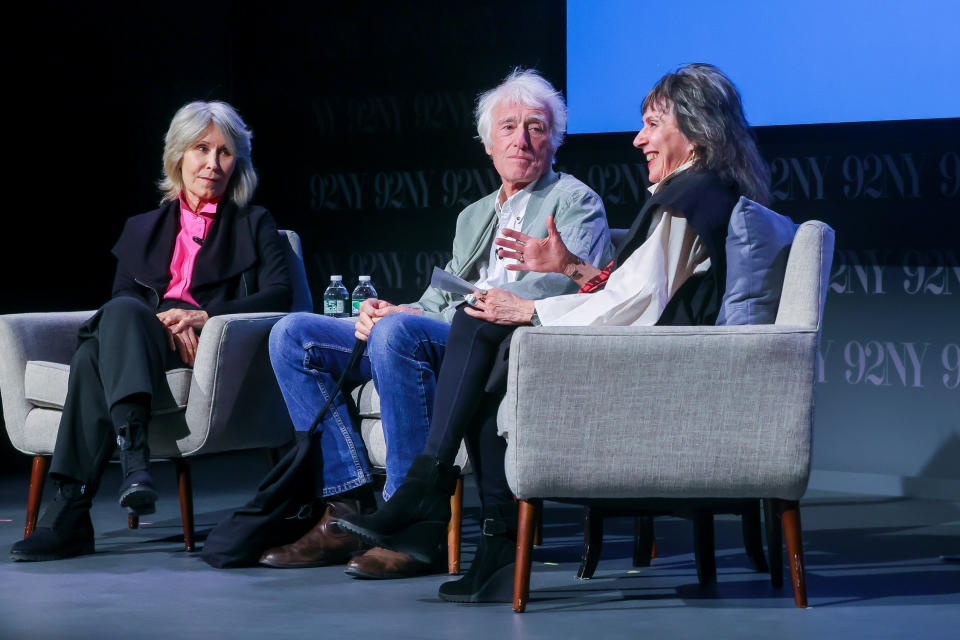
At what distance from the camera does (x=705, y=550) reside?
3154mm

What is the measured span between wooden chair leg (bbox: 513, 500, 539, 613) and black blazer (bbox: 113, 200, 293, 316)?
4.54 ft

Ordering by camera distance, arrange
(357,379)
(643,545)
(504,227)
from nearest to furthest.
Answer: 1. (643,545)
2. (357,379)
3. (504,227)

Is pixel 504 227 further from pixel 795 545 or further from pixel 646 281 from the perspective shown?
pixel 795 545

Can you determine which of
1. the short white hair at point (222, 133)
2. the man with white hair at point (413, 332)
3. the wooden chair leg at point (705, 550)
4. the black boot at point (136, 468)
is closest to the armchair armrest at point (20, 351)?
the black boot at point (136, 468)

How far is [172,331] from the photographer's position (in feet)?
12.4

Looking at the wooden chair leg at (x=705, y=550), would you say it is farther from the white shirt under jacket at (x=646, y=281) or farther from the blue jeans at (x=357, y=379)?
the blue jeans at (x=357, y=379)

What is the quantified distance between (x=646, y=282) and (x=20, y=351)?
1921 mm

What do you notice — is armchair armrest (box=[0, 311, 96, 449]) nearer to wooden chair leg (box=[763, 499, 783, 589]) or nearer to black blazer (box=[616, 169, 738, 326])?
black blazer (box=[616, 169, 738, 326])

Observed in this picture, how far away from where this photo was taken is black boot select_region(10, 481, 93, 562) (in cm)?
353

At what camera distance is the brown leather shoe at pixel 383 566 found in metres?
3.22

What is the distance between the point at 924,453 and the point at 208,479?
264 cm

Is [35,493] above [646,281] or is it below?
below

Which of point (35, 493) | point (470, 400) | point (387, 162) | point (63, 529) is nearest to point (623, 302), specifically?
point (470, 400)

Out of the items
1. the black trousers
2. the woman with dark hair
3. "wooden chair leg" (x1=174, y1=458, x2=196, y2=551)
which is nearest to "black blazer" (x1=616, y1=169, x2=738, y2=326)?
the woman with dark hair
